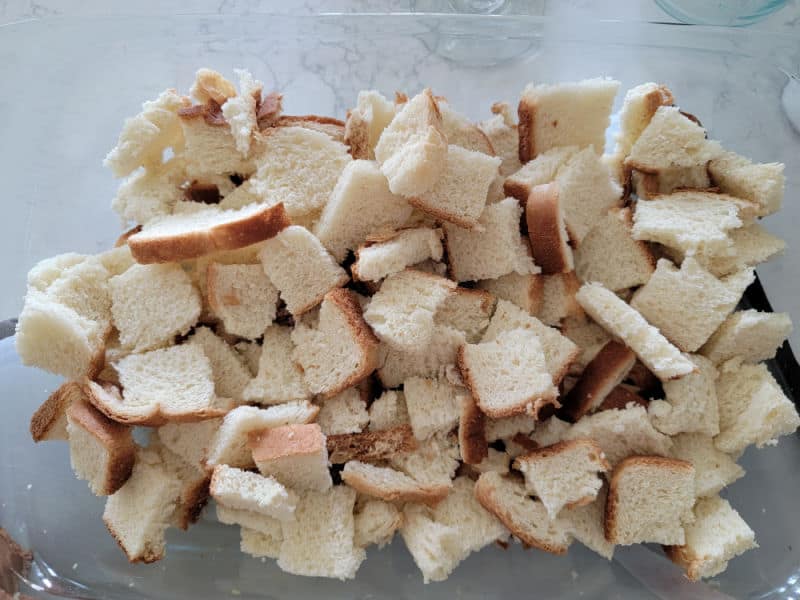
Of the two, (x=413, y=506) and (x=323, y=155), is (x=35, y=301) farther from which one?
(x=413, y=506)

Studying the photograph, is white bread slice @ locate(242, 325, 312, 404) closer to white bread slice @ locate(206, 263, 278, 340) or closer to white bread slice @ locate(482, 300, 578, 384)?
white bread slice @ locate(206, 263, 278, 340)

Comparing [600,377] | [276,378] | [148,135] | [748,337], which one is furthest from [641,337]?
[148,135]

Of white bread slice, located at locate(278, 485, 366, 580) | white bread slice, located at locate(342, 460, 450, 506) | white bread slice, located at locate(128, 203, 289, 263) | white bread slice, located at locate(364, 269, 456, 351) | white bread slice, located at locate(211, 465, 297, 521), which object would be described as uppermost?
white bread slice, located at locate(128, 203, 289, 263)

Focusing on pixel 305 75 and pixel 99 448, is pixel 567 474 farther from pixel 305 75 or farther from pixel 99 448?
pixel 305 75

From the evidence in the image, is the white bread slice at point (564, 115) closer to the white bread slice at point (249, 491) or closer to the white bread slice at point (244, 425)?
the white bread slice at point (244, 425)

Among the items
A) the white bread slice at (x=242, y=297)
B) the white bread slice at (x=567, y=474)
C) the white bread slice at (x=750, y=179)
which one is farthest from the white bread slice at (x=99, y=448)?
the white bread slice at (x=750, y=179)

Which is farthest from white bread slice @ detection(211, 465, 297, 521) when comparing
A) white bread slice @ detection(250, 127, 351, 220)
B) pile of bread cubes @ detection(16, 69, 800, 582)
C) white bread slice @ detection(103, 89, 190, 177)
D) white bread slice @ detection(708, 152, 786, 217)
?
white bread slice @ detection(708, 152, 786, 217)
